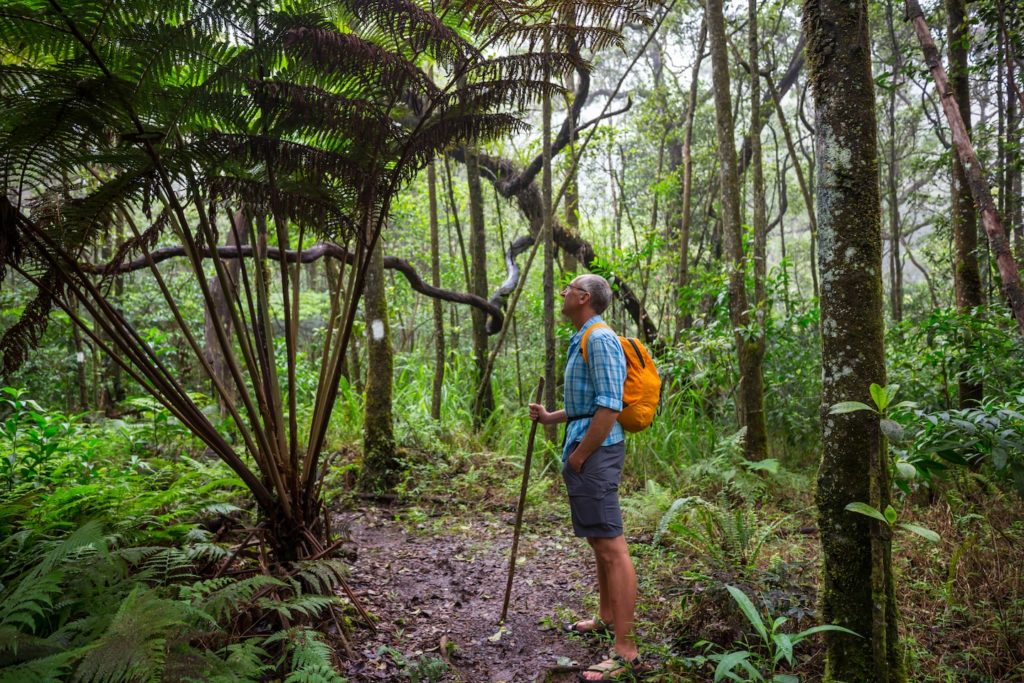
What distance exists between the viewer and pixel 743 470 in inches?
213

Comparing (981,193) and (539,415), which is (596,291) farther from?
(981,193)

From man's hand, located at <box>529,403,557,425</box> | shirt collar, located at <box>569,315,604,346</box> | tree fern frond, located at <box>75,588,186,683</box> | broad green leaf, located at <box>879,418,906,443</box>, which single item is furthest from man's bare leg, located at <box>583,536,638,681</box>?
tree fern frond, located at <box>75,588,186,683</box>

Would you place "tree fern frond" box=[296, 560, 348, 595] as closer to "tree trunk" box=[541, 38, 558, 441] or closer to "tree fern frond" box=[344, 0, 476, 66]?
"tree fern frond" box=[344, 0, 476, 66]

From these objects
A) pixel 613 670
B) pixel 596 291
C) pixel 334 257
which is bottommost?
pixel 613 670

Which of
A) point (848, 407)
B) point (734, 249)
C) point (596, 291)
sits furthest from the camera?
point (734, 249)

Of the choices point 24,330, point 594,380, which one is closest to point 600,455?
point 594,380

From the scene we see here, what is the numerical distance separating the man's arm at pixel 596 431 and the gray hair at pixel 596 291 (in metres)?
0.58

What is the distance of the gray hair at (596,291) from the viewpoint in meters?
3.25

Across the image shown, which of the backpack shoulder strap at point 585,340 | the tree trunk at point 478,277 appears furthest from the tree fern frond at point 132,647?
the tree trunk at point 478,277

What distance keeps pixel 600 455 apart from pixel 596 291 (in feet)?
2.78

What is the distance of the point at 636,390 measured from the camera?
3139 mm

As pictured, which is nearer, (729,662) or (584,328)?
(729,662)

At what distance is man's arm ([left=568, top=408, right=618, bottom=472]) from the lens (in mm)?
2934

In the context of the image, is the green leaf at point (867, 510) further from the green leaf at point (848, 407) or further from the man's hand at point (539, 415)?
the man's hand at point (539, 415)
